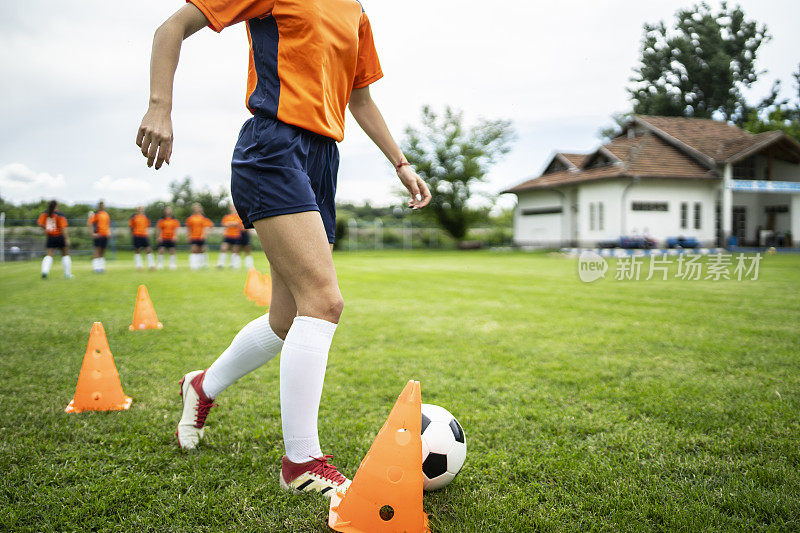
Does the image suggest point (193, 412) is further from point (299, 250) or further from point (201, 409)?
point (299, 250)

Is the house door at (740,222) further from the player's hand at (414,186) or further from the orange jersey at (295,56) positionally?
the orange jersey at (295,56)

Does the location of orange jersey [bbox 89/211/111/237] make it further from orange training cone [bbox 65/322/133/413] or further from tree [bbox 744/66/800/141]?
tree [bbox 744/66/800/141]

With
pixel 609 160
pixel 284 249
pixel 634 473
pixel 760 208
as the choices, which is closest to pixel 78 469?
pixel 284 249

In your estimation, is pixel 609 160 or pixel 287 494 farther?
pixel 609 160

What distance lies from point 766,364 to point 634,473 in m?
2.60

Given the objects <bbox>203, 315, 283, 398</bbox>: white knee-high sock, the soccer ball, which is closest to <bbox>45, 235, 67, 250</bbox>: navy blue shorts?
<bbox>203, 315, 283, 398</bbox>: white knee-high sock

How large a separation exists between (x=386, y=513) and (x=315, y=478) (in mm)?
346

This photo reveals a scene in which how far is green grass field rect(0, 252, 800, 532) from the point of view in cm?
180

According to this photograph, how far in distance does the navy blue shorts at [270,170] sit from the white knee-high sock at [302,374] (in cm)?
39

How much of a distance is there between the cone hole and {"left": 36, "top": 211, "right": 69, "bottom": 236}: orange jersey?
14.5 metres

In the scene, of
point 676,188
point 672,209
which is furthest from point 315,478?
point 676,188

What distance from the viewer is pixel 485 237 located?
40.6 m

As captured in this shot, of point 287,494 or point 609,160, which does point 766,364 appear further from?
point 609,160

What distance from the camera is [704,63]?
42.7 m
